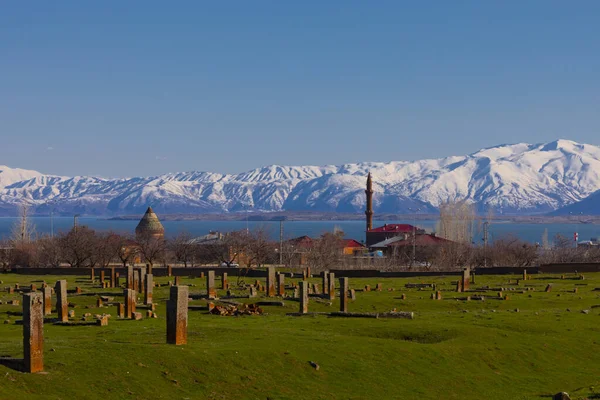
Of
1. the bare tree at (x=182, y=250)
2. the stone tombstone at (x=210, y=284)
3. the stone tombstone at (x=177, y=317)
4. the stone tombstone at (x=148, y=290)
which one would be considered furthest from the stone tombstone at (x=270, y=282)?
the bare tree at (x=182, y=250)

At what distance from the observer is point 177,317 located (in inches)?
1506

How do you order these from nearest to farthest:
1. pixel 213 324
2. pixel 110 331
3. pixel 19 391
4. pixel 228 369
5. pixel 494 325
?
pixel 19 391 < pixel 228 369 < pixel 110 331 < pixel 213 324 < pixel 494 325

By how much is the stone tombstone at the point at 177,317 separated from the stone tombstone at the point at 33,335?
649 cm

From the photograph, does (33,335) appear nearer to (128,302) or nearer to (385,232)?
(128,302)

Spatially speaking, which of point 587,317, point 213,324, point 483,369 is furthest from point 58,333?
point 587,317

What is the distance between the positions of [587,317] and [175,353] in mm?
29518

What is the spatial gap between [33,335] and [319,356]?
12.0m

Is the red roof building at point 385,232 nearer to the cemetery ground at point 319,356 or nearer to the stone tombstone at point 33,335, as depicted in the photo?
the cemetery ground at point 319,356

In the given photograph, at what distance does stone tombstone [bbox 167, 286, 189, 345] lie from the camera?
3819 cm

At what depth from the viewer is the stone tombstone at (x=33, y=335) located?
31.7 meters

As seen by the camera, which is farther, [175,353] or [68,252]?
[68,252]

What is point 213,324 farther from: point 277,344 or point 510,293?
point 510,293

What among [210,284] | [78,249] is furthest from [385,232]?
[210,284]

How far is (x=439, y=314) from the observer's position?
57.5 meters
